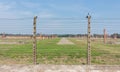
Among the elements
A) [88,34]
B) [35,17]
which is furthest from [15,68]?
[88,34]

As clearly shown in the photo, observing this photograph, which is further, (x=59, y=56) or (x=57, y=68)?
(x=59, y=56)

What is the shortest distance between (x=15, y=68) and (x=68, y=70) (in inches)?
82.0

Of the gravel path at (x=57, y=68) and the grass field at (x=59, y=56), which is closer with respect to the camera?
the gravel path at (x=57, y=68)

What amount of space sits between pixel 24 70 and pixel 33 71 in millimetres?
356

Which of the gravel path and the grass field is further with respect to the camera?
the grass field

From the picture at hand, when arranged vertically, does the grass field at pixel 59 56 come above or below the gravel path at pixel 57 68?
below

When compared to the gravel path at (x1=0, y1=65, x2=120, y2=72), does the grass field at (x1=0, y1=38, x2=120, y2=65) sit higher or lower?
lower

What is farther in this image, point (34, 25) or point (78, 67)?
point (34, 25)

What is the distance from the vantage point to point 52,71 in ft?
38.4

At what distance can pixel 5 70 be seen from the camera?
11.8m

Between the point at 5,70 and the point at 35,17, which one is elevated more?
the point at 35,17

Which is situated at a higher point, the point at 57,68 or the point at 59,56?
the point at 57,68

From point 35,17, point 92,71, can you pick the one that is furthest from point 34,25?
point 92,71

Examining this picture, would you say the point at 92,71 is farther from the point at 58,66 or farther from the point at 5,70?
the point at 5,70
